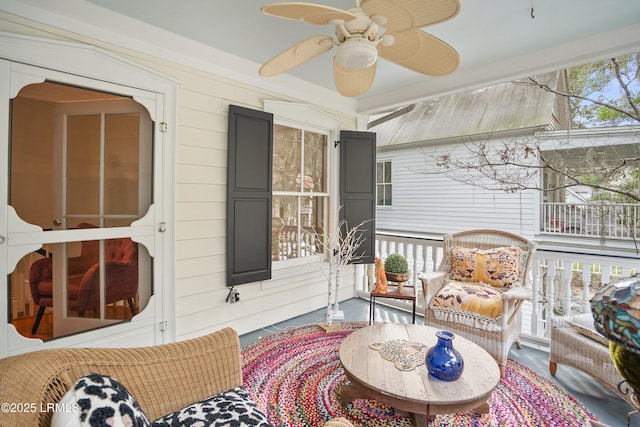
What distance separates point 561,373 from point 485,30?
2863 millimetres

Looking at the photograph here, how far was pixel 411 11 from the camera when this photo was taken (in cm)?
137

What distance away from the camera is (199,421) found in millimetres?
1192

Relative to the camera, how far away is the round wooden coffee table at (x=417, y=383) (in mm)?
1543

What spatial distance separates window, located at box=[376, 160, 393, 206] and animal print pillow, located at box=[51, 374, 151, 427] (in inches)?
289

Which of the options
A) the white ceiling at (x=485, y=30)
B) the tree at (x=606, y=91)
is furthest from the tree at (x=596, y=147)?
the white ceiling at (x=485, y=30)

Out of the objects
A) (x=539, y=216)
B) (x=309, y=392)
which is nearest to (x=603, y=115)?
(x=539, y=216)

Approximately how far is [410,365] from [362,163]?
9.39 feet

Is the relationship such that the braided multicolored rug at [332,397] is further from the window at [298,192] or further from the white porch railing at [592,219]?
the white porch railing at [592,219]

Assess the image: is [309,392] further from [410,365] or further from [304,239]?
[304,239]

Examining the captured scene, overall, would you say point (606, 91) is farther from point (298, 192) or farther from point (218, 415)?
point (218, 415)

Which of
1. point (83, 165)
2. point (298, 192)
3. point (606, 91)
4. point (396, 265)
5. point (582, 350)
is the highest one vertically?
point (606, 91)

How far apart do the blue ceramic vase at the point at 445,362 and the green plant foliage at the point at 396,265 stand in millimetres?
1581

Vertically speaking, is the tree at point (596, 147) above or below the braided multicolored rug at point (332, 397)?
above

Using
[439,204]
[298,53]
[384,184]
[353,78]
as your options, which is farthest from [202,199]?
[384,184]
